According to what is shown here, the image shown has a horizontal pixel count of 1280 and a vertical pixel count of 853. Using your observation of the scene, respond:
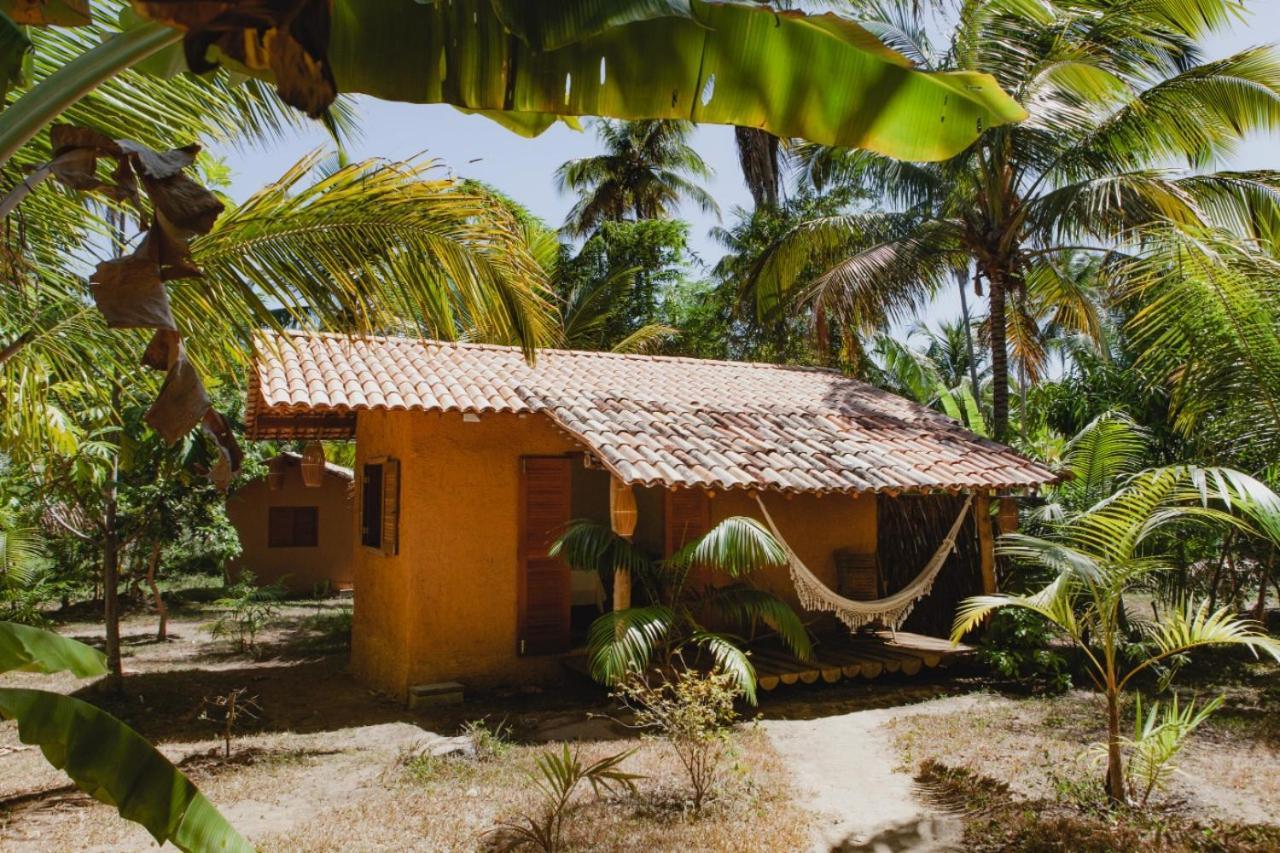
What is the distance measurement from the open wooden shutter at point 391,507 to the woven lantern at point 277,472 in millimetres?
8100

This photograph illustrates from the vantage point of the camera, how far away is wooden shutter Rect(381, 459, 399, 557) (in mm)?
7629

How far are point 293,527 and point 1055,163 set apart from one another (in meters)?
13.7

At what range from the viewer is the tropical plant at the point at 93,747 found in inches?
84.8

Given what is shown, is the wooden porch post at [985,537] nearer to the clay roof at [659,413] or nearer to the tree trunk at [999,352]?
the clay roof at [659,413]

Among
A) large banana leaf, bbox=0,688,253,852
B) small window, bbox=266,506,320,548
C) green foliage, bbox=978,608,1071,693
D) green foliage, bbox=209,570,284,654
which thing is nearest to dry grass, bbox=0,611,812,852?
large banana leaf, bbox=0,688,253,852

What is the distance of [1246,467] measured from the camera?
6.37 m

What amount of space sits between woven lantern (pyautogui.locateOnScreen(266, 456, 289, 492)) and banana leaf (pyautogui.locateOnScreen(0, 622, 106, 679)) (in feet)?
44.3

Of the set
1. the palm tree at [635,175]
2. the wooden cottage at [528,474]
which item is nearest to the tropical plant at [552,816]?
the wooden cottage at [528,474]

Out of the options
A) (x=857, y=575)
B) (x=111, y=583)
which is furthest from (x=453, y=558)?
(x=857, y=575)

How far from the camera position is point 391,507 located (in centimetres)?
779

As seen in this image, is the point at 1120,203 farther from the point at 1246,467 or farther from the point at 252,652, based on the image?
the point at 252,652

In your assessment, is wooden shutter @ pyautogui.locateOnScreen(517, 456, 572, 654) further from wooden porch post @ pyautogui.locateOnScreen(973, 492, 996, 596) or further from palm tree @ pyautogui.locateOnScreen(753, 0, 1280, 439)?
palm tree @ pyautogui.locateOnScreen(753, 0, 1280, 439)

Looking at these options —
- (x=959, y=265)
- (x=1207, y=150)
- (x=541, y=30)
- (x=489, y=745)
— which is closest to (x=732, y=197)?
(x=959, y=265)

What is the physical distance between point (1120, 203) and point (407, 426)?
25.5ft
